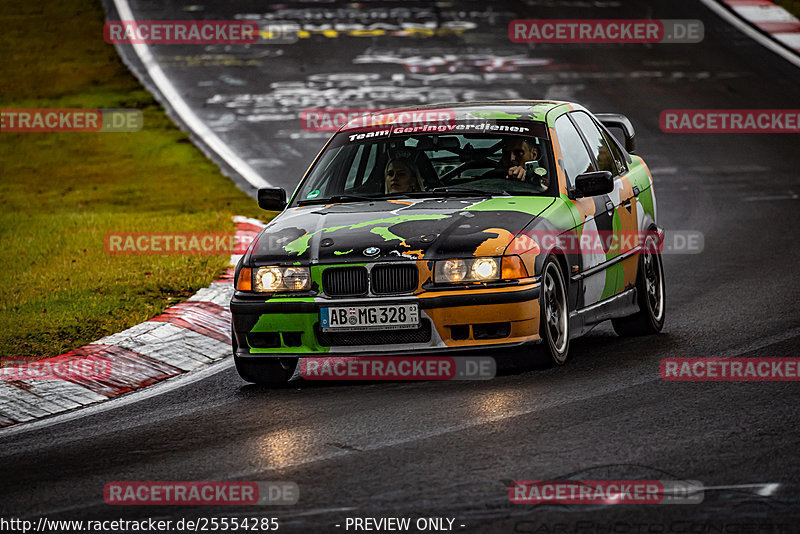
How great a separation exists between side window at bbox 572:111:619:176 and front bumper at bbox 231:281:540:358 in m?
2.12

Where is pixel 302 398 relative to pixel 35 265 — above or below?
above

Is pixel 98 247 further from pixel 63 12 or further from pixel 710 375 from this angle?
pixel 63 12

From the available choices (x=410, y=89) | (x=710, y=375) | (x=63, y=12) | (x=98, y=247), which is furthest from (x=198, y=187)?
(x=63, y=12)

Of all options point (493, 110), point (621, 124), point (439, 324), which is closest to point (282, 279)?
point (439, 324)

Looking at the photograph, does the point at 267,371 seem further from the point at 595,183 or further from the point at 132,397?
the point at 595,183

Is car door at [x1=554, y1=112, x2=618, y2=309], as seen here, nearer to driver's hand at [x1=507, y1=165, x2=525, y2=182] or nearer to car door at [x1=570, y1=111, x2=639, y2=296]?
car door at [x1=570, y1=111, x2=639, y2=296]

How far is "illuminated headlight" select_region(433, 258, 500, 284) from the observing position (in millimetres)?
7500

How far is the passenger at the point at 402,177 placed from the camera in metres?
8.78

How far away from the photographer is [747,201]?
635 inches

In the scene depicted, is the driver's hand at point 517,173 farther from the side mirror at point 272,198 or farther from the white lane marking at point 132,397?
the white lane marking at point 132,397

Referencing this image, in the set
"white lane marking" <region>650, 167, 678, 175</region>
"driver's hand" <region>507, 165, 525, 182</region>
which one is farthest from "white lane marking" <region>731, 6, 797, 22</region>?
"driver's hand" <region>507, 165, 525, 182</region>

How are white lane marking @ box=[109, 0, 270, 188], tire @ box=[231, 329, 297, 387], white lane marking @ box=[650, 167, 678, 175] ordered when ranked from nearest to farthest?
tire @ box=[231, 329, 297, 387]
white lane marking @ box=[650, 167, 678, 175]
white lane marking @ box=[109, 0, 270, 188]

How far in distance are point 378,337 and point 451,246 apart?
0.64 m

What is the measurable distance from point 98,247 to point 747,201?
7573mm
